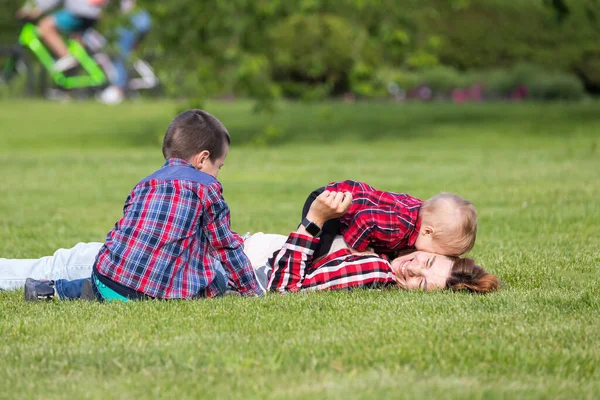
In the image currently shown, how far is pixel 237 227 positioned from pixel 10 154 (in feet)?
37.3

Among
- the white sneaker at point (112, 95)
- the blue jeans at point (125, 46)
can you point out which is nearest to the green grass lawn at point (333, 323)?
the blue jeans at point (125, 46)

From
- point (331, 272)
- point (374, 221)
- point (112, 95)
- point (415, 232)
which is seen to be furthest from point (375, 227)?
point (112, 95)

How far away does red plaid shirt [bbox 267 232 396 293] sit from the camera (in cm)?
506

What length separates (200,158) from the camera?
16.4 feet

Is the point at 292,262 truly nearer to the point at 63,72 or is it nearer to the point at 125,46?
the point at 125,46

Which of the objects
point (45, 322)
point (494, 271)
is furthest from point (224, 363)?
point (494, 271)

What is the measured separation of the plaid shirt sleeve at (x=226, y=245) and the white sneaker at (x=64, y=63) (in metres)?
41.6

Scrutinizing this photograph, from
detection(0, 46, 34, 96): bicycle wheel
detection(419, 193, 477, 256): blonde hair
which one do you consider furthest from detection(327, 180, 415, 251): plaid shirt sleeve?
detection(0, 46, 34, 96): bicycle wheel

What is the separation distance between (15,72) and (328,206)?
4800 centimetres

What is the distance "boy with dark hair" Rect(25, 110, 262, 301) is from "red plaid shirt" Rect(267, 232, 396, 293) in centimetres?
17

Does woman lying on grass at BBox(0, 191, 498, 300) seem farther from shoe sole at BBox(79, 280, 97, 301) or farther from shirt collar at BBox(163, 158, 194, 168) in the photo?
shirt collar at BBox(163, 158, 194, 168)

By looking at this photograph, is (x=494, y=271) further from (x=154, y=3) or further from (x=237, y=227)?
(x=154, y=3)

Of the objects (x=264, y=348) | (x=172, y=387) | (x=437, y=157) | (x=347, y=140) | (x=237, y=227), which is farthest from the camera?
(x=347, y=140)

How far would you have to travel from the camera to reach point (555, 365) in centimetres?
354
